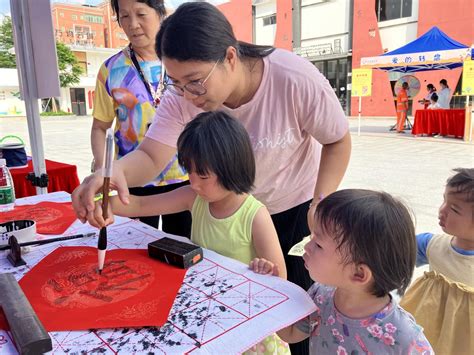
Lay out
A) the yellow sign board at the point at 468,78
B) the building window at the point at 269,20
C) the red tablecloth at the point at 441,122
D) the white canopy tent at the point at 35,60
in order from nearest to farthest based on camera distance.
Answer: the white canopy tent at the point at 35,60 < the yellow sign board at the point at 468,78 < the red tablecloth at the point at 441,122 < the building window at the point at 269,20

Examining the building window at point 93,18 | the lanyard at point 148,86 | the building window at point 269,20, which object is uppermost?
the building window at point 93,18

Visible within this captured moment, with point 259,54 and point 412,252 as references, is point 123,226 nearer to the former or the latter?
point 259,54

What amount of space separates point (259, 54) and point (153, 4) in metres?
0.75

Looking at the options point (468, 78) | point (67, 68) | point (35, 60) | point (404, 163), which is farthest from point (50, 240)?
point (67, 68)

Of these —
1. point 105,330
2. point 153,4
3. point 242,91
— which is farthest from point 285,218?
point 153,4

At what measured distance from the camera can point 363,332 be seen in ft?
2.63

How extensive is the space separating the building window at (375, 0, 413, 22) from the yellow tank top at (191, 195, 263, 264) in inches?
582

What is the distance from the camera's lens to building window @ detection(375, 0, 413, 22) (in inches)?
535

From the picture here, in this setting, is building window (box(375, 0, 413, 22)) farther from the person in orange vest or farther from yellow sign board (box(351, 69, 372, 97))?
yellow sign board (box(351, 69, 372, 97))

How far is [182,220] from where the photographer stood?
182 cm

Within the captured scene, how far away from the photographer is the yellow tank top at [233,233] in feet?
3.59

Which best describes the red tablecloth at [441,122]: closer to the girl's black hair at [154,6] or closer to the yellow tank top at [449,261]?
the yellow tank top at [449,261]

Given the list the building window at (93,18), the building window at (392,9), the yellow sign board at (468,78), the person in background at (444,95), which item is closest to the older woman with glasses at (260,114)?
the yellow sign board at (468,78)

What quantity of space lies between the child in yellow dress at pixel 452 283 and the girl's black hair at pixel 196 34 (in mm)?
878
